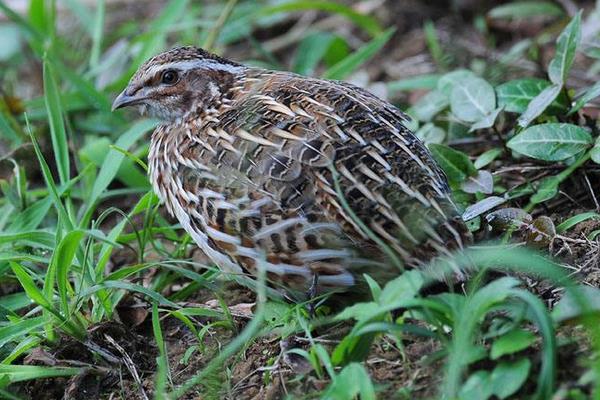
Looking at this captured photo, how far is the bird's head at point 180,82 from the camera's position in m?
4.51

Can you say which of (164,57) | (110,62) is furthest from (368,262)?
(110,62)

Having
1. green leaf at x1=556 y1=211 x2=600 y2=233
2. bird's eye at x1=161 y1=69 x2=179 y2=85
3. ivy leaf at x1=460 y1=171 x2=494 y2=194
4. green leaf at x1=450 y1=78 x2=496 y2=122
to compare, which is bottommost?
green leaf at x1=556 y1=211 x2=600 y2=233

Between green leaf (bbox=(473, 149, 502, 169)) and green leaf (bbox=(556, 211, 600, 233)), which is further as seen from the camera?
green leaf (bbox=(473, 149, 502, 169))

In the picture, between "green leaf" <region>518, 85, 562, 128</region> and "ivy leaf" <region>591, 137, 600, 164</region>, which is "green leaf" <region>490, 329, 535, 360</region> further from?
"green leaf" <region>518, 85, 562, 128</region>

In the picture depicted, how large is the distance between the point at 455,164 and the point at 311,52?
2.25m

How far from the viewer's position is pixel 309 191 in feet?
12.2

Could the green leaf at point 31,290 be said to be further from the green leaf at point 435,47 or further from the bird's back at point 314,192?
the green leaf at point 435,47

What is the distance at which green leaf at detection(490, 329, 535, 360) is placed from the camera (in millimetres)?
3057

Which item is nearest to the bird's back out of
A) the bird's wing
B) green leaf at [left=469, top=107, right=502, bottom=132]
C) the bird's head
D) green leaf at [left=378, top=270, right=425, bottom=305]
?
the bird's wing

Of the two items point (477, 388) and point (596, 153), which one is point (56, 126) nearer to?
point (596, 153)

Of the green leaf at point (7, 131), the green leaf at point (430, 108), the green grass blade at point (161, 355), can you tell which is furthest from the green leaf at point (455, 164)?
the green leaf at point (7, 131)

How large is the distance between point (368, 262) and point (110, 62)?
3130 millimetres

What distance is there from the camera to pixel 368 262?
3.67 meters

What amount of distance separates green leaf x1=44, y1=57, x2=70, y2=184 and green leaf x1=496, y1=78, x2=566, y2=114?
2.11 meters
